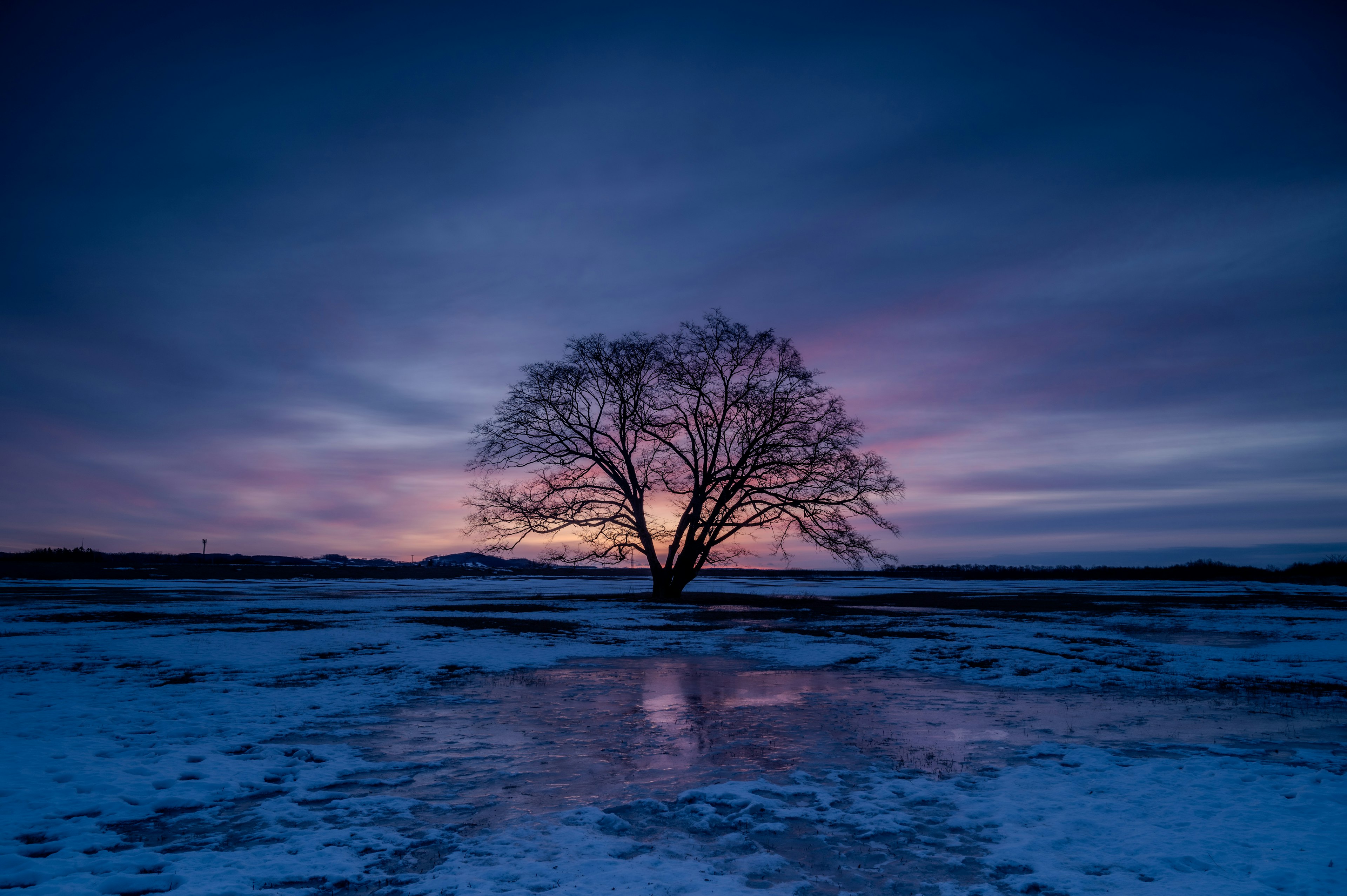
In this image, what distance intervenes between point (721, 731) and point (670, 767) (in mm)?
1601

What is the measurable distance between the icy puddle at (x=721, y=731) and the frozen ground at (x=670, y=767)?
0.18ft

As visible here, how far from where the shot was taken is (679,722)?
8.56 meters

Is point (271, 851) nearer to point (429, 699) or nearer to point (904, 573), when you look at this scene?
point (429, 699)

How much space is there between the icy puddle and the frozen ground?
0.18 ft

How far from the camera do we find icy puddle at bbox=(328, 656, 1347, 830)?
20.4 feet

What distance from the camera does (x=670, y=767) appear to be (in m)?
6.69

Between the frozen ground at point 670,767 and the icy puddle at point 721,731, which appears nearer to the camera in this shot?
the frozen ground at point 670,767

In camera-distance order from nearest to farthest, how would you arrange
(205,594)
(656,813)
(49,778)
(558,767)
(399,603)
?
(656,813) < (49,778) < (558,767) < (399,603) < (205,594)

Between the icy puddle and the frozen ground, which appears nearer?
the frozen ground

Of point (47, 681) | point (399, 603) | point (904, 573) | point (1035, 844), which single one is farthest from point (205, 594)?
point (904, 573)

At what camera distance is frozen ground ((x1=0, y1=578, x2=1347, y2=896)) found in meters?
4.50

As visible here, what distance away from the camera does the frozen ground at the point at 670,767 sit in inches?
177

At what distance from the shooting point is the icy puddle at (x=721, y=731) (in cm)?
620

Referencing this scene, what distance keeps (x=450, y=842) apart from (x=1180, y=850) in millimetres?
4917
